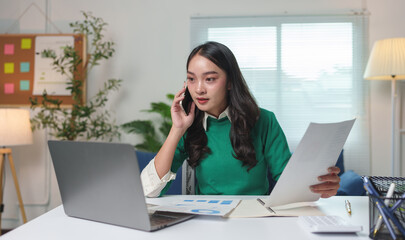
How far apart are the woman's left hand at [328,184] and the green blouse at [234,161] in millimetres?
401

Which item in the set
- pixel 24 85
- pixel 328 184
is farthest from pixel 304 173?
pixel 24 85

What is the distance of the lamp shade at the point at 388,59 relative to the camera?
3012mm

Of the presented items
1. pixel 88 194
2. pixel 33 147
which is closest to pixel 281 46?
pixel 33 147

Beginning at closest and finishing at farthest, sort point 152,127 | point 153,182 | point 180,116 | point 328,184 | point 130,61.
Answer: point 328,184
point 153,182
point 180,116
point 152,127
point 130,61

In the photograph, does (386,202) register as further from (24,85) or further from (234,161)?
(24,85)

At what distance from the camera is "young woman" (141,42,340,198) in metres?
1.44

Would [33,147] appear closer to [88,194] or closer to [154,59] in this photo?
[154,59]

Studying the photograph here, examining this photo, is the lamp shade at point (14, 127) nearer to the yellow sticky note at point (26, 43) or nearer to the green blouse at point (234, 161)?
the yellow sticky note at point (26, 43)

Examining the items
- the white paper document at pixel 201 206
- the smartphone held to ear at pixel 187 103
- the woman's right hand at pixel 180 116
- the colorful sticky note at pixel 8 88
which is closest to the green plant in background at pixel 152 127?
the colorful sticky note at pixel 8 88

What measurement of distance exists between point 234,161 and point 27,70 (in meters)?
2.94

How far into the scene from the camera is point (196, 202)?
1.16 metres

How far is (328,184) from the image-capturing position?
3.71ft

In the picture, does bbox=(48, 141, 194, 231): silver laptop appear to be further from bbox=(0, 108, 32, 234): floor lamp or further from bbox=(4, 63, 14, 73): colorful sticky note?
bbox=(4, 63, 14, 73): colorful sticky note

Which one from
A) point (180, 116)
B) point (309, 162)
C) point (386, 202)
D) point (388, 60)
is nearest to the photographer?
point (386, 202)
